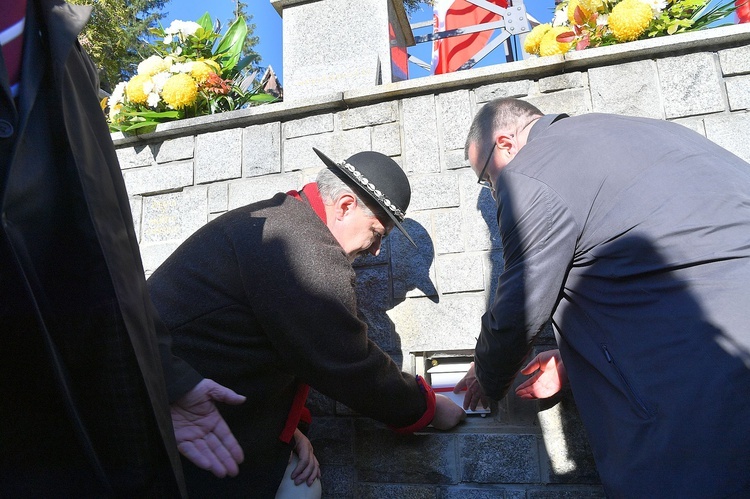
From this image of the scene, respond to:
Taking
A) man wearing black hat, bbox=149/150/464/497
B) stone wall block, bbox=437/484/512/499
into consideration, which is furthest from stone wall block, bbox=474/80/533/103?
stone wall block, bbox=437/484/512/499

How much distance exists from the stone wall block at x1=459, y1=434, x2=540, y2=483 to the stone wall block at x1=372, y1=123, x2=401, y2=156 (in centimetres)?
149

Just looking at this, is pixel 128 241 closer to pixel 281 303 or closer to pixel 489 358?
pixel 281 303

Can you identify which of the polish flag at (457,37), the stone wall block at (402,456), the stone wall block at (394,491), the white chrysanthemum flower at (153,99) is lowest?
the stone wall block at (394,491)

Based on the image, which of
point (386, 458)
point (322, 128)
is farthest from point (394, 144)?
point (386, 458)

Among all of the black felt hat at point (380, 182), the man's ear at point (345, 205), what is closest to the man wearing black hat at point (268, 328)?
the man's ear at point (345, 205)

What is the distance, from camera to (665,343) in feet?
5.50

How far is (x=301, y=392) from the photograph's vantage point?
247 centimetres

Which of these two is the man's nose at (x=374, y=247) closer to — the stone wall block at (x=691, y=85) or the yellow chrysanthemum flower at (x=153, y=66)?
the stone wall block at (x=691, y=85)

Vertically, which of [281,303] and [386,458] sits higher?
[281,303]

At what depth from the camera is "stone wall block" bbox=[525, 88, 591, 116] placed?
9.55 ft

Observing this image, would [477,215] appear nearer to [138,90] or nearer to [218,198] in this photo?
[218,198]

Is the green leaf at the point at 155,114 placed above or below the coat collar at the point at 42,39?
above

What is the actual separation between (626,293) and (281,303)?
1.14 meters

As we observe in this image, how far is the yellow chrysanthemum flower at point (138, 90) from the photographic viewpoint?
3.55 m
